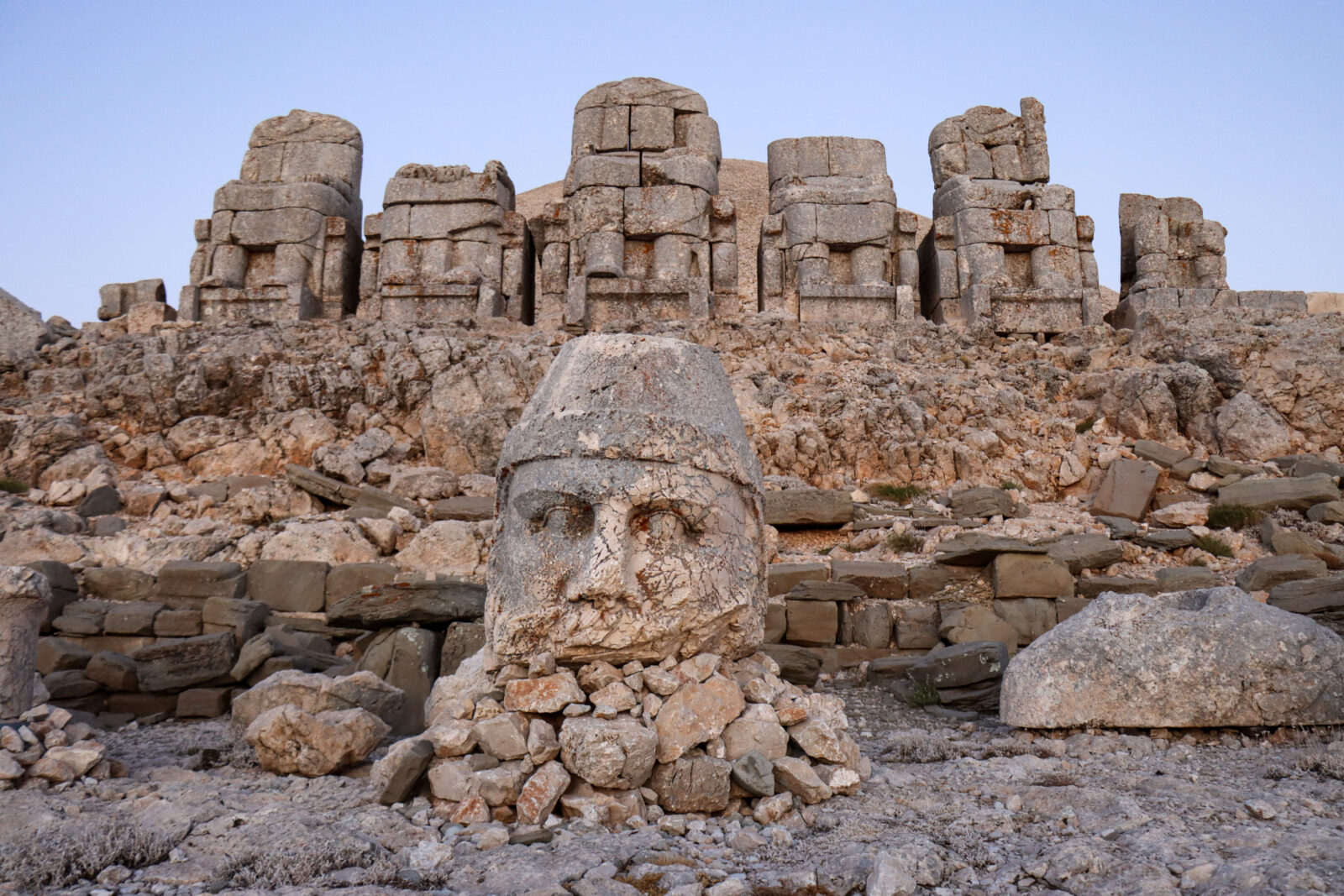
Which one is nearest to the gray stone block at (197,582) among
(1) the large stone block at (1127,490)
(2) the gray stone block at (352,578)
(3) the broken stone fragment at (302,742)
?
(2) the gray stone block at (352,578)

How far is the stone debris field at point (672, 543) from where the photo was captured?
11.3 feet

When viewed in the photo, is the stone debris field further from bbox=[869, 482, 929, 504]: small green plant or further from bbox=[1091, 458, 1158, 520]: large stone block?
bbox=[869, 482, 929, 504]: small green plant

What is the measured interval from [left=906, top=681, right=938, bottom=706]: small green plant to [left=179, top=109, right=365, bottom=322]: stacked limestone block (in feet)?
36.9

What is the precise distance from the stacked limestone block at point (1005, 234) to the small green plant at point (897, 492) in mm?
4710

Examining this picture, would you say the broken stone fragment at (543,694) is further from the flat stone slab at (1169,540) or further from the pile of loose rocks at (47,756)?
the flat stone slab at (1169,540)

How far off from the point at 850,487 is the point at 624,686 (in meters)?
6.94

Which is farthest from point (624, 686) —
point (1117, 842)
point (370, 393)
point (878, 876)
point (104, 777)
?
point (370, 393)

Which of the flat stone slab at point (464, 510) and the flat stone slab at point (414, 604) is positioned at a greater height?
the flat stone slab at point (464, 510)

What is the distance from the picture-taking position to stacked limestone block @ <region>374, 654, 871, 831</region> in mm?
3619

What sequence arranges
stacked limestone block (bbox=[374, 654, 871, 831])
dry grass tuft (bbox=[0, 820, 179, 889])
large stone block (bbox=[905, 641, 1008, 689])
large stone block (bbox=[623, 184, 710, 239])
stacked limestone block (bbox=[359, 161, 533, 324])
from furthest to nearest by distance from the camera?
large stone block (bbox=[623, 184, 710, 239])
stacked limestone block (bbox=[359, 161, 533, 324])
large stone block (bbox=[905, 641, 1008, 689])
stacked limestone block (bbox=[374, 654, 871, 831])
dry grass tuft (bbox=[0, 820, 179, 889])

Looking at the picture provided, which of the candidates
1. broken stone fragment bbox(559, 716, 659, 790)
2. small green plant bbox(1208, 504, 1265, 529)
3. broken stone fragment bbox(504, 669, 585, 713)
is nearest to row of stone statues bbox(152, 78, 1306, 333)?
small green plant bbox(1208, 504, 1265, 529)

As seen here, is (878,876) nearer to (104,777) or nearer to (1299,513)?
(104,777)

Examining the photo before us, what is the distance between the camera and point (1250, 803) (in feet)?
11.1

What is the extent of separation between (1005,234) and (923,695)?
10.3 m
